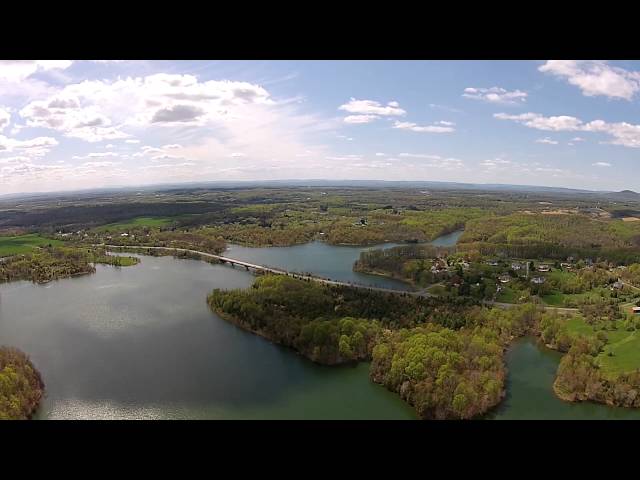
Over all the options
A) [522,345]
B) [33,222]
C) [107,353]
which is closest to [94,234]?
[33,222]

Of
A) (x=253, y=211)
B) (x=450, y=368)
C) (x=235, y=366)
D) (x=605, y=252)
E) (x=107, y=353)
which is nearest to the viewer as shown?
(x=450, y=368)

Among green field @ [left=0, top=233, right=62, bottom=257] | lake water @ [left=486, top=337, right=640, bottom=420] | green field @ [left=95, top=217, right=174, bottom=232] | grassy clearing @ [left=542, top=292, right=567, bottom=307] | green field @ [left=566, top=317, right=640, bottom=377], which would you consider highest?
green field @ [left=95, top=217, right=174, bottom=232]

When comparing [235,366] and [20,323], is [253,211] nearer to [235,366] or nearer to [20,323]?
[20,323]

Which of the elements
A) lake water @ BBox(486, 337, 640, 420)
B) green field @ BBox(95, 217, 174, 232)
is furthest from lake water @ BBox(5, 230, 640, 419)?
green field @ BBox(95, 217, 174, 232)

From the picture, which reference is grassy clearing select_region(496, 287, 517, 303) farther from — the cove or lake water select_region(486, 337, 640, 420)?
the cove

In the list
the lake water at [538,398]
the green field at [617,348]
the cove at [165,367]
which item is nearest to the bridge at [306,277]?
the green field at [617,348]
